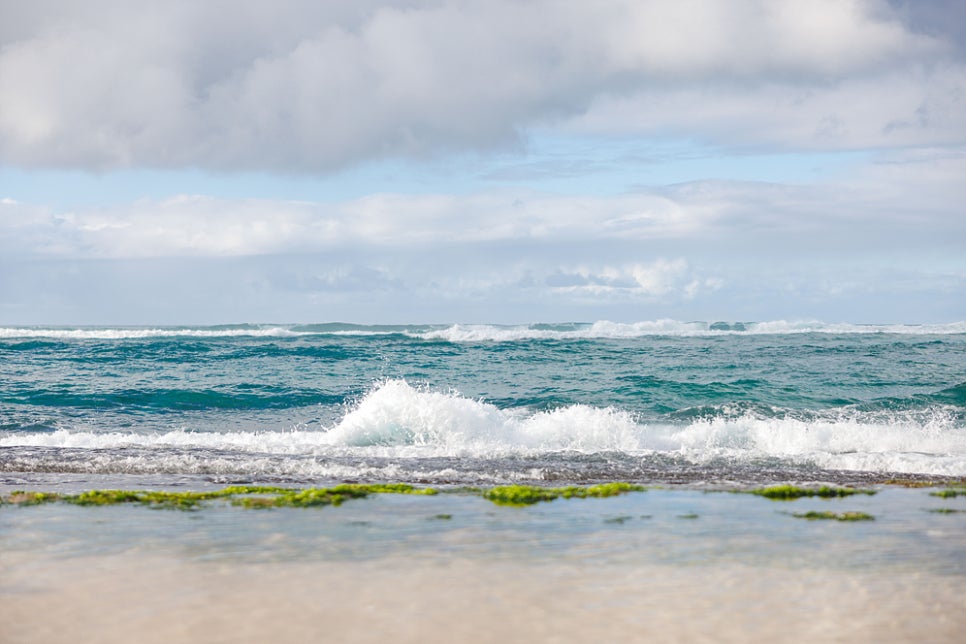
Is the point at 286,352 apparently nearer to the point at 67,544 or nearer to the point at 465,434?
the point at 465,434

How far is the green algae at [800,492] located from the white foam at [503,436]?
14.6 feet

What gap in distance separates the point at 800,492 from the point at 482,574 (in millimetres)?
5330

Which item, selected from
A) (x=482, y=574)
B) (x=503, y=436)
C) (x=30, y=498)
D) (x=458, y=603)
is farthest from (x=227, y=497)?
(x=503, y=436)

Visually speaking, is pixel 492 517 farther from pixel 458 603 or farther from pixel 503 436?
pixel 503 436

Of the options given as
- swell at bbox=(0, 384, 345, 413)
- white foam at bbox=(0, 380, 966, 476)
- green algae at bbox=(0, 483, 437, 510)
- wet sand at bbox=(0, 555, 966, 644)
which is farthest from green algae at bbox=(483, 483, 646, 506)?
swell at bbox=(0, 384, 345, 413)

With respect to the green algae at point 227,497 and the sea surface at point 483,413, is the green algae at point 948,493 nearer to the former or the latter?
the sea surface at point 483,413

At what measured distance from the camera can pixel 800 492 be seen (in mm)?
9969

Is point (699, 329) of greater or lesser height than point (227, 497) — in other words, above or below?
above

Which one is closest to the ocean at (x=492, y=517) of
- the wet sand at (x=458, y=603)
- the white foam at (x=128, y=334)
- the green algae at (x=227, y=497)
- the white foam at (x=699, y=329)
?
the wet sand at (x=458, y=603)

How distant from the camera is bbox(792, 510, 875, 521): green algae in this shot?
8320 millimetres

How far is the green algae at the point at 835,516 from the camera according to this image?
8.32 m

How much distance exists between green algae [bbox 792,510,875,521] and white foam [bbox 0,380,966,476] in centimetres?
605

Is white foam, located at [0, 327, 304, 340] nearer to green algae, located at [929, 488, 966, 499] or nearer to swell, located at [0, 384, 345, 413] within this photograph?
swell, located at [0, 384, 345, 413]

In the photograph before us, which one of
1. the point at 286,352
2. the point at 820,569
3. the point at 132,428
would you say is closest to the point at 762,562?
the point at 820,569
